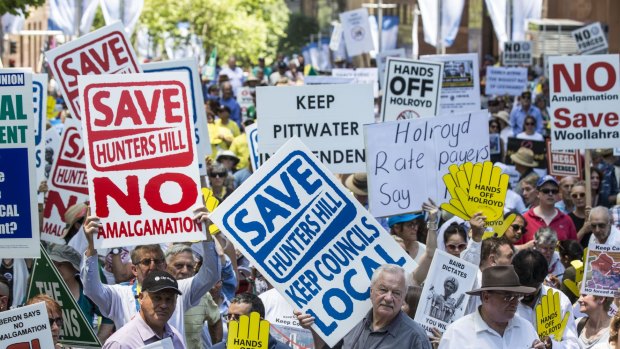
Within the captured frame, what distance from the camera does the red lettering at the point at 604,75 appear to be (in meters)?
14.6

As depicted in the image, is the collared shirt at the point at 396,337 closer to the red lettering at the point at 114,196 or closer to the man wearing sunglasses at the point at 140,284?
the man wearing sunglasses at the point at 140,284

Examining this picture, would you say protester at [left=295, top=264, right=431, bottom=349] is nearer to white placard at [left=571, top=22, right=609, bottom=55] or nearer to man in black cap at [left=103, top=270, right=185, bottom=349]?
man in black cap at [left=103, top=270, right=185, bottom=349]

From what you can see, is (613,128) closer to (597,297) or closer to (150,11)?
(597,297)

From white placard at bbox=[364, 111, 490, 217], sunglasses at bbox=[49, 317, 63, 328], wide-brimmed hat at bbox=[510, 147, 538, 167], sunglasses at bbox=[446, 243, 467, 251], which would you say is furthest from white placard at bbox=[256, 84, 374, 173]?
wide-brimmed hat at bbox=[510, 147, 538, 167]

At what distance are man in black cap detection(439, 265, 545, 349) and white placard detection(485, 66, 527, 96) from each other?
20.1 metres

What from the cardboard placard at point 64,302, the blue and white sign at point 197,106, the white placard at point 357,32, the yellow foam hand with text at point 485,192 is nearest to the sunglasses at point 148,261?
the cardboard placard at point 64,302

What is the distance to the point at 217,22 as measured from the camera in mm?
59562

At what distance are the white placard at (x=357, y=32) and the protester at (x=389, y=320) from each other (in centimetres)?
2502

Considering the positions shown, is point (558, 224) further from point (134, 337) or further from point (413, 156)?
point (134, 337)

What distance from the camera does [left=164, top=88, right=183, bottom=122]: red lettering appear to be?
8.79 metres

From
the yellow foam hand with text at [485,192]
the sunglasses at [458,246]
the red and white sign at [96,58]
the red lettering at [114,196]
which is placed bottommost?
the sunglasses at [458,246]

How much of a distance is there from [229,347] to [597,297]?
2.66 meters

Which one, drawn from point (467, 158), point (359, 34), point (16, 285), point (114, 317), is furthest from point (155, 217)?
point (359, 34)

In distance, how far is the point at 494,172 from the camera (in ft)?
32.2
